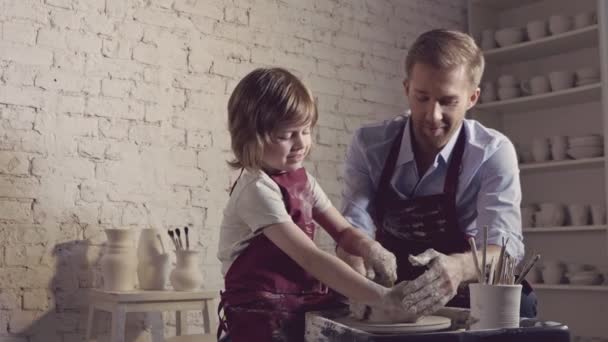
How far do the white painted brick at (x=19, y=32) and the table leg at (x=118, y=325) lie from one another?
1.23 meters

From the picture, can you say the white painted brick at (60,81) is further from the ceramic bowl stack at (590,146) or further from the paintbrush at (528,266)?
the ceramic bowl stack at (590,146)

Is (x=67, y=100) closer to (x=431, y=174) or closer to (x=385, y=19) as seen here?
(x=431, y=174)

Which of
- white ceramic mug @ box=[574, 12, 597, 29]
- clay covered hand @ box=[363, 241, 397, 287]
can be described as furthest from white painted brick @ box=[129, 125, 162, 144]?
white ceramic mug @ box=[574, 12, 597, 29]

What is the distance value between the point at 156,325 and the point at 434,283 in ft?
6.95

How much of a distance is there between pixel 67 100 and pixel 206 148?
73 centimetres

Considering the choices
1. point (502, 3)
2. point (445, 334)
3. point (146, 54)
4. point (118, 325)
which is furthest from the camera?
point (502, 3)

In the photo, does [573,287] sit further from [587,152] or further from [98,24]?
[98,24]

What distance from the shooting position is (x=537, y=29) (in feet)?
14.4

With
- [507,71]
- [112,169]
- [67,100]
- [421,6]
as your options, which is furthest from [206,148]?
[507,71]

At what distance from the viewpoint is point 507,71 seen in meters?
4.89

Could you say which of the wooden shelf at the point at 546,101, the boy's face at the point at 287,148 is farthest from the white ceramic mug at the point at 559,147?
the boy's face at the point at 287,148

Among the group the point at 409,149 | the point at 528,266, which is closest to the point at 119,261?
the point at 409,149

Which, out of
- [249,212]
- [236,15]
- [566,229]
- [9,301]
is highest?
[236,15]

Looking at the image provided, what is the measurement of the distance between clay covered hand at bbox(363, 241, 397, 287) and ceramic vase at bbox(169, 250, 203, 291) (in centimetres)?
165
